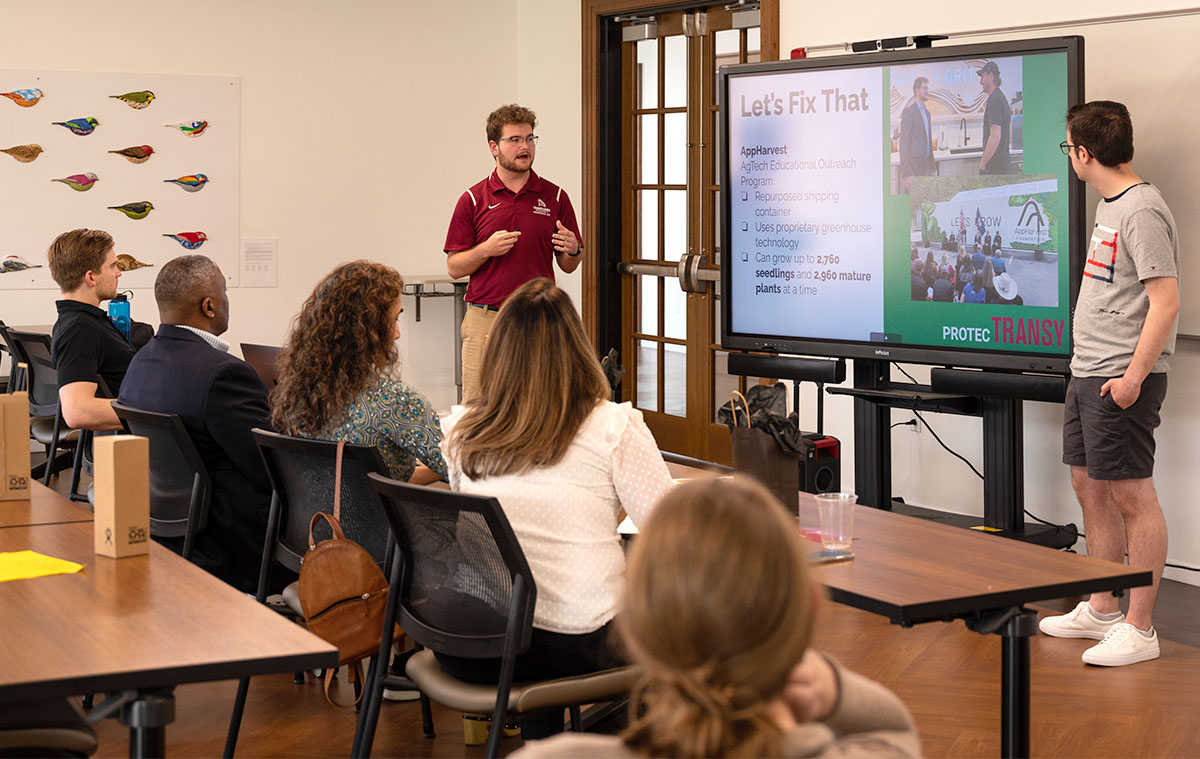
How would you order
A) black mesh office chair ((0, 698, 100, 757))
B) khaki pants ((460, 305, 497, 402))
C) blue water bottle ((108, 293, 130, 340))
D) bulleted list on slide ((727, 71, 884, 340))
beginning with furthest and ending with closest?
khaki pants ((460, 305, 497, 402)) < blue water bottle ((108, 293, 130, 340)) < bulleted list on slide ((727, 71, 884, 340)) < black mesh office chair ((0, 698, 100, 757))

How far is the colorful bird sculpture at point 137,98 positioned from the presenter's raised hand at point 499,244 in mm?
2921

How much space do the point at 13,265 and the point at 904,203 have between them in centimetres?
495

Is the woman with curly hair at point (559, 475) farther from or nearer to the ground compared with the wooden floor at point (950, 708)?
farther from the ground

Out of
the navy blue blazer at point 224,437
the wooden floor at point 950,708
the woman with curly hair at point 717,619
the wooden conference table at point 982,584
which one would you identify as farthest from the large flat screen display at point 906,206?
the woman with curly hair at point 717,619

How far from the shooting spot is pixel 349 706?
3.53 m

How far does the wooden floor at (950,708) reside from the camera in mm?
3230

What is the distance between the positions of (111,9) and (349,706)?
5255 millimetres

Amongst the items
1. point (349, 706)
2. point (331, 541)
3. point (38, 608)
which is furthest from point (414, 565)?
point (349, 706)

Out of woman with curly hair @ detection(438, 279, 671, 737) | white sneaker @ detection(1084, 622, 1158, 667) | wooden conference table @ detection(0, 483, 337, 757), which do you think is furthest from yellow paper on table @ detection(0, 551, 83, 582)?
white sneaker @ detection(1084, 622, 1158, 667)

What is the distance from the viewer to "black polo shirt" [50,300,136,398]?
174 inches

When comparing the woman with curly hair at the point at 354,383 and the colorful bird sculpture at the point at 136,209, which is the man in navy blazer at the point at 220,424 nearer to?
the woman with curly hair at the point at 354,383

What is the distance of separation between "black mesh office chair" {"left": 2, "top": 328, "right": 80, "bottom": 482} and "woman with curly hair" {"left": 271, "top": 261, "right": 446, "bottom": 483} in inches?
102

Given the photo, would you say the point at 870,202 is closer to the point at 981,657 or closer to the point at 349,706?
the point at 981,657

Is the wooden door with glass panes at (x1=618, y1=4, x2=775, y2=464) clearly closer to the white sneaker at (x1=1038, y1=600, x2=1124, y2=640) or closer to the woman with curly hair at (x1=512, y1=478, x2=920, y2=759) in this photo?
the white sneaker at (x1=1038, y1=600, x2=1124, y2=640)
